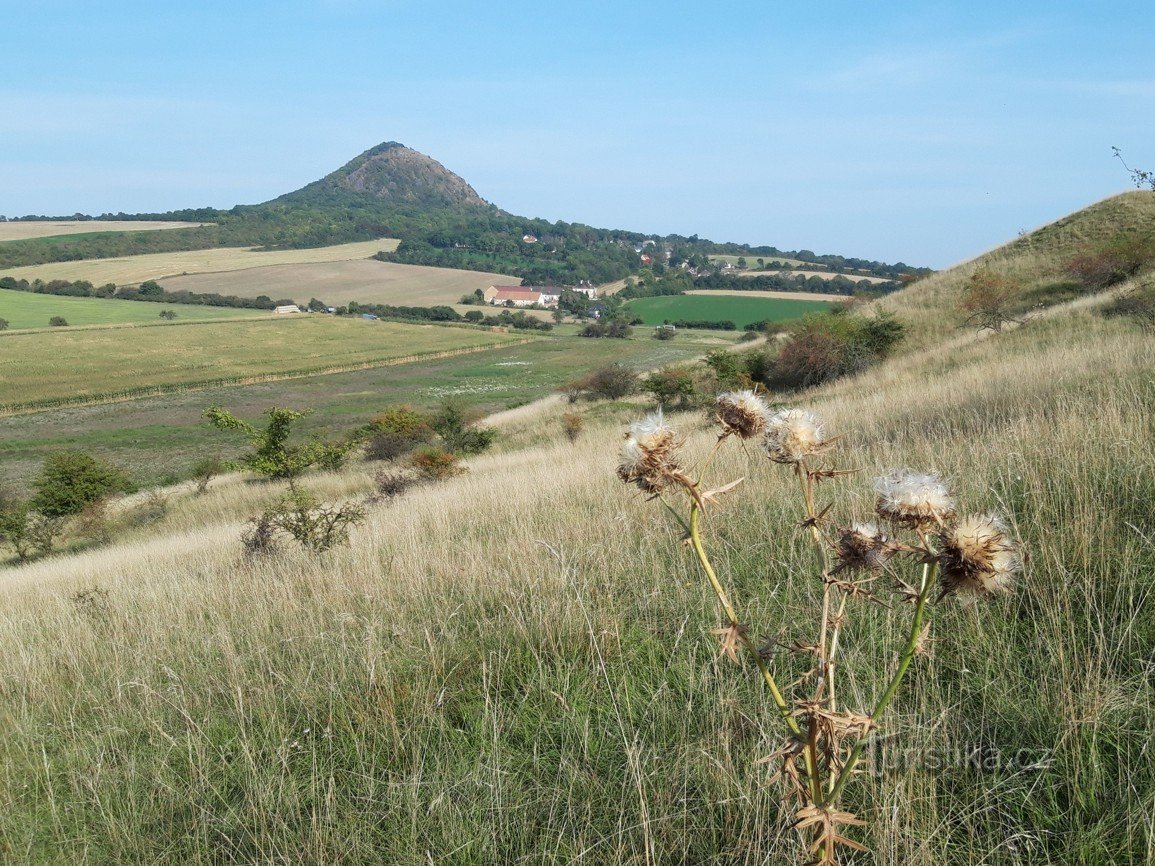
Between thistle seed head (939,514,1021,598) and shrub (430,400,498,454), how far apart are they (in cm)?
2840

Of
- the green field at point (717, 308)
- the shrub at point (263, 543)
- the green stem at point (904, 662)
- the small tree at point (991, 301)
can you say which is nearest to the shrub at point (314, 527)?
the shrub at point (263, 543)

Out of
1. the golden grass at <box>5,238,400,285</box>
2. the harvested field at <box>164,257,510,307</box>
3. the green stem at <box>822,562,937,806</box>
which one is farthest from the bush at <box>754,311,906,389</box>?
the golden grass at <box>5,238,400,285</box>

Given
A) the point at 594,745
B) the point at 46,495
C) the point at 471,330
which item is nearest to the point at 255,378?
the point at 471,330

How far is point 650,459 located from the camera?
1382 mm

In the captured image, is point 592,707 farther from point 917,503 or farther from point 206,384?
point 206,384

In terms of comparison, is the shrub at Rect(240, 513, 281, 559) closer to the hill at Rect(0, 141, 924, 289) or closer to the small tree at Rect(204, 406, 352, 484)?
the small tree at Rect(204, 406, 352, 484)

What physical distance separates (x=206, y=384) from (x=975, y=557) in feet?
234

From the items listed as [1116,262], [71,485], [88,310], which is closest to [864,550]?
[1116,262]

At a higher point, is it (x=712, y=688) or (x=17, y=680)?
(x=712, y=688)

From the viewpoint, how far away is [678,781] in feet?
7.17

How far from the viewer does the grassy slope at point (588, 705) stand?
199 centimetres

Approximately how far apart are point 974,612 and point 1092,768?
0.85 m

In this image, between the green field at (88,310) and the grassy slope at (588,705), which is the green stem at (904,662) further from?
the green field at (88,310)

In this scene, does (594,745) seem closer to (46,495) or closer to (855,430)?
(855,430)
